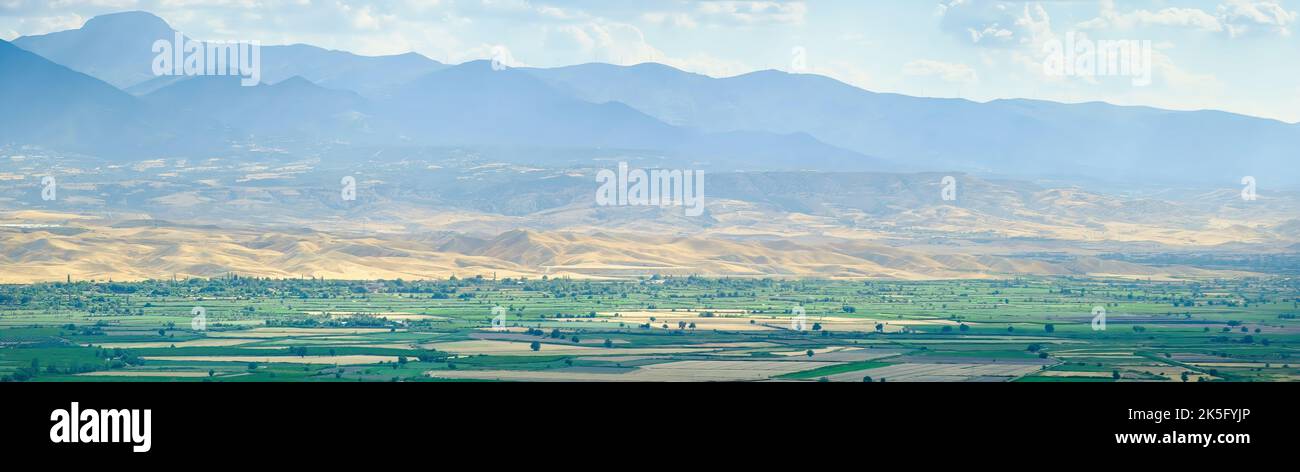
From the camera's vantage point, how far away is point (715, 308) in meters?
100

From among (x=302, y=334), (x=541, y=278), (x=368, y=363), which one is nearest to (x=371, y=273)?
(x=541, y=278)

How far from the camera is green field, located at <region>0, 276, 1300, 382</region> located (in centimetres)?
6381

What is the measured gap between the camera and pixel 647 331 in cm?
8294

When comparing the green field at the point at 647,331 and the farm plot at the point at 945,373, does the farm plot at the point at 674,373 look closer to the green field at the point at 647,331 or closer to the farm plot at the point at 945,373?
the green field at the point at 647,331

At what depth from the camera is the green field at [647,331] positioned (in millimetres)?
63812
